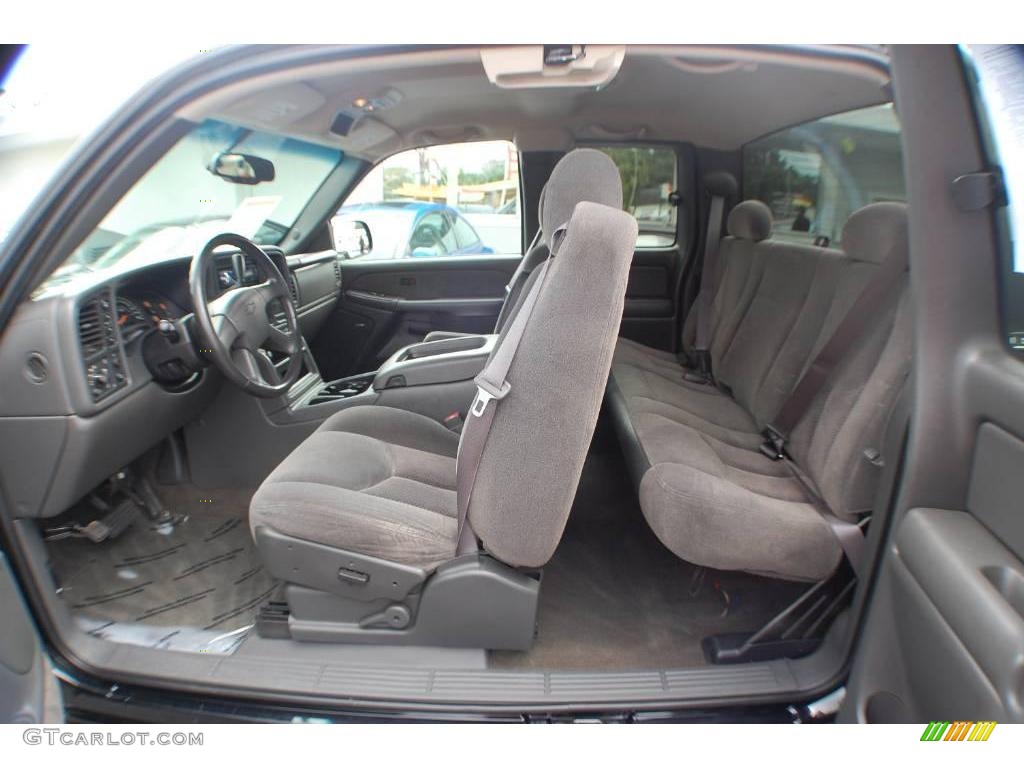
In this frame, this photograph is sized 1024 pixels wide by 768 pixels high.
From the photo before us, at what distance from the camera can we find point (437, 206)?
12.2ft

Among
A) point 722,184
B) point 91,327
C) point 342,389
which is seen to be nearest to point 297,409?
point 342,389

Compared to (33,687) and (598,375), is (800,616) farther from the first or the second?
(33,687)

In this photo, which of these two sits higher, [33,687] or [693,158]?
[693,158]

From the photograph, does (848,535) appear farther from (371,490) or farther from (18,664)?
(18,664)

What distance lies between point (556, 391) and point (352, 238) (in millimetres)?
2664

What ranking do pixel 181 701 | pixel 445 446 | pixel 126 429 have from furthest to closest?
pixel 445 446 → pixel 126 429 → pixel 181 701

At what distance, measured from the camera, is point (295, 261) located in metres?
2.88

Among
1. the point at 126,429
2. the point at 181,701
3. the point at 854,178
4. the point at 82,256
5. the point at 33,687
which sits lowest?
the point at 181,701

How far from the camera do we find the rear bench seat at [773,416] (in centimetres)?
148

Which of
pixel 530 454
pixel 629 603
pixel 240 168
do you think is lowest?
pixel 629 603

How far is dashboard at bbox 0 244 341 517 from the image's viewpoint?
1449 mm

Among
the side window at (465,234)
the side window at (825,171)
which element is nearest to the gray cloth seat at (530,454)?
the side window at (825,171)

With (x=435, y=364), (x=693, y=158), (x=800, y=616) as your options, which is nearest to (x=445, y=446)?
(x=435, y=364)

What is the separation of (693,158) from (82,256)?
287 cm
